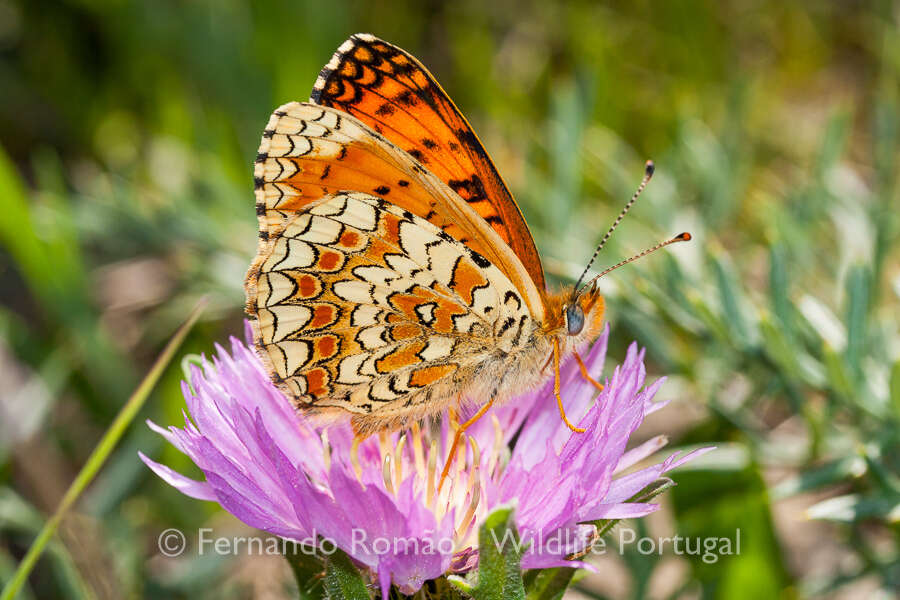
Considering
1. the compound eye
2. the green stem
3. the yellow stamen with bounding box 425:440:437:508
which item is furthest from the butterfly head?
the green stem

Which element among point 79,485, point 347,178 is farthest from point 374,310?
point 79,485

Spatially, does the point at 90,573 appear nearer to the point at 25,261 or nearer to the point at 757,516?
the point at 757,516

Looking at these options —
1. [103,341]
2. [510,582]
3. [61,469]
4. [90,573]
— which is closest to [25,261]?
[103,341]

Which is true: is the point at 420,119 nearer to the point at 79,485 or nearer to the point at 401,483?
the point at 401,483

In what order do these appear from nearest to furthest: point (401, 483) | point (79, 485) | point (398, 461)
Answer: point (401, 483) < point (79, 485) < point (398, 461)

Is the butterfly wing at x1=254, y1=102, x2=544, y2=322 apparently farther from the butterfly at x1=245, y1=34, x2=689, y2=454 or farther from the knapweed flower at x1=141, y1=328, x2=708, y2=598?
the knapweed flower at x1=141, y1=328, x2=708, y2=598

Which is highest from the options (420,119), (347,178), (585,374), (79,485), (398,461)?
(420,119)

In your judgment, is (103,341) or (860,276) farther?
(103,341)
